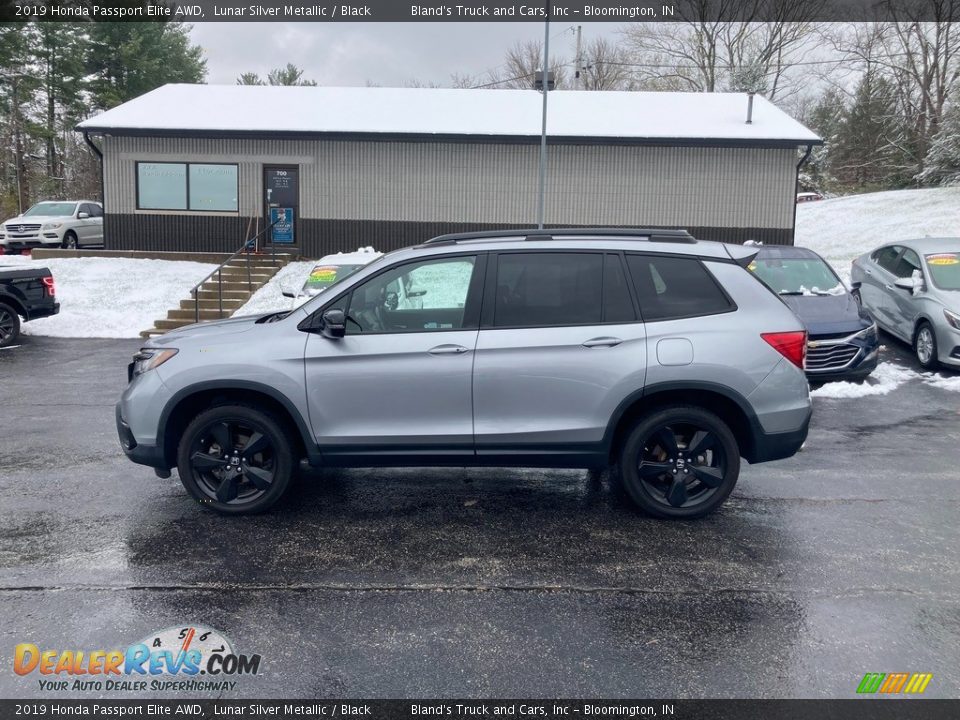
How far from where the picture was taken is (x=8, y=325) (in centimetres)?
1451

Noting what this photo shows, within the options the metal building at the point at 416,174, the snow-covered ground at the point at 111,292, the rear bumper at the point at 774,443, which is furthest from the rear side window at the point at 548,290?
the metal building at the point at 416,174

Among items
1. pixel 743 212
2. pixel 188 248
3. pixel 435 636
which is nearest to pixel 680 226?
pixel 743 212

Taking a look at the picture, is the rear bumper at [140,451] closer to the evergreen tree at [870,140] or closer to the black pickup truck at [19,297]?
the black pickup truck at [19,297]

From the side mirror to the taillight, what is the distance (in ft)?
9.01

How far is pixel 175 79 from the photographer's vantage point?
45531 millimetres

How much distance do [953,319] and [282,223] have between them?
1624 centimetres

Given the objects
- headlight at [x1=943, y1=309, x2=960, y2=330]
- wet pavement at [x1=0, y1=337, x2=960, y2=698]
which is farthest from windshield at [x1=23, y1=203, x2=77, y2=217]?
headlight at [x1=943, y1=309, x2=960, y2=330]

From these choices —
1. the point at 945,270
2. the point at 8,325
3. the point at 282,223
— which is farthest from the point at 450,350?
the point at 282,223

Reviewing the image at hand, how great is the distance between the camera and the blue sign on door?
2242cm

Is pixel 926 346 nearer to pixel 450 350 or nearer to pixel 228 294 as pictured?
pixel 450 350

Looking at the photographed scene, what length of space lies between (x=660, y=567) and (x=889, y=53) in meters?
41.8

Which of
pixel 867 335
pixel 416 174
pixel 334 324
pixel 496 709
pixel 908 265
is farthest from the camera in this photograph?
pixel 416 174

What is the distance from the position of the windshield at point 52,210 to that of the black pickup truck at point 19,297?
13.6m

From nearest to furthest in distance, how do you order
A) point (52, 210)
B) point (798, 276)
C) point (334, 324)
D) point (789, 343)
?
point (334, 324)
point (789, 343)
point (798, 276)
point (52, 210)
